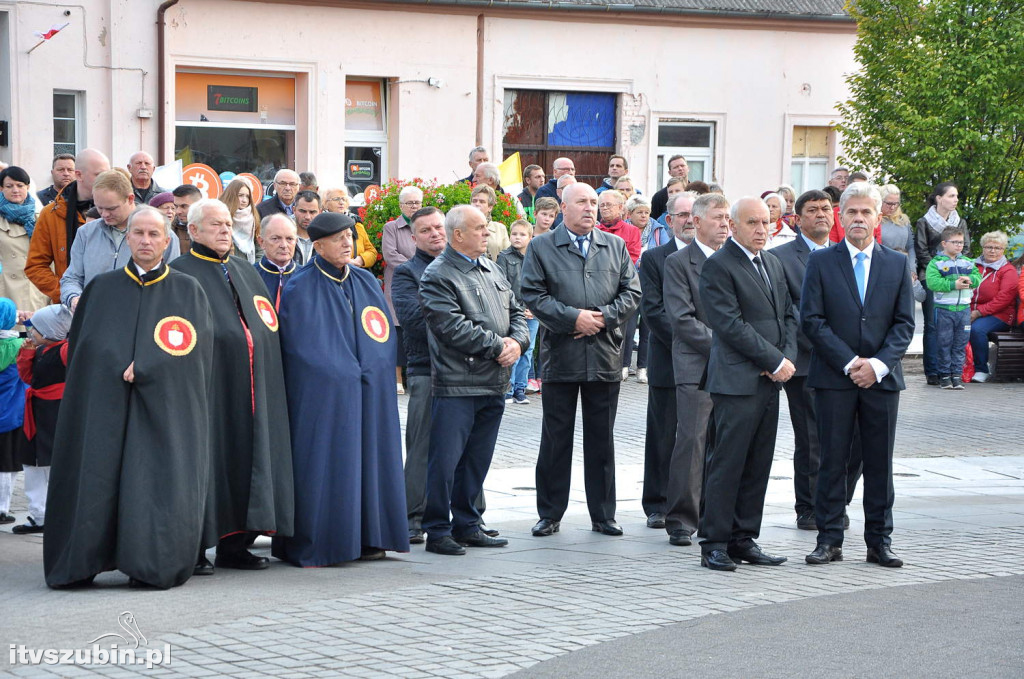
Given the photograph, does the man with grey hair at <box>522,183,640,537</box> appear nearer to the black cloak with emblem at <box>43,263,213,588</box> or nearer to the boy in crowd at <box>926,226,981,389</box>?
the black cloak with emblem at <box>43,263,213,588</box>

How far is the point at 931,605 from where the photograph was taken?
750cm

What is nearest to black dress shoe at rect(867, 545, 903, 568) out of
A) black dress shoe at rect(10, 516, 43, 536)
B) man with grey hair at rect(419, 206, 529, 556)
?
man with grey hair at rect(419, 206, 529, 556)

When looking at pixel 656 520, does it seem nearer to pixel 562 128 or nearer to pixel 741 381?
pixel 741 381

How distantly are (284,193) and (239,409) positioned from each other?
5.63m

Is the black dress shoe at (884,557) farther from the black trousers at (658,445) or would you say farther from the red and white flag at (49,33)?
the red and white flag at (49,33)

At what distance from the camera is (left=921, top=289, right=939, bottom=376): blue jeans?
680 inches

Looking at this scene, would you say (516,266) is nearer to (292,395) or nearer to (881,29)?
(292,395)

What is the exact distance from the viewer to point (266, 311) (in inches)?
336

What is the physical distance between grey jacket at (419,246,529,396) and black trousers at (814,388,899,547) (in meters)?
1.91

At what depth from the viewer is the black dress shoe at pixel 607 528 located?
31.3 ft

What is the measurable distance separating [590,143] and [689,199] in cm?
1449

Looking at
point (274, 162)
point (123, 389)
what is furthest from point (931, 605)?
point (274, 162)

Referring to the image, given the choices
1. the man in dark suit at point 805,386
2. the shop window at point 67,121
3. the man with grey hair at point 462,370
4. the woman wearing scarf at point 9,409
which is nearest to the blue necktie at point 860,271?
the man in dark suit at point 805,386

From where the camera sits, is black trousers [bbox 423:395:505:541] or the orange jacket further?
the orange jacket
